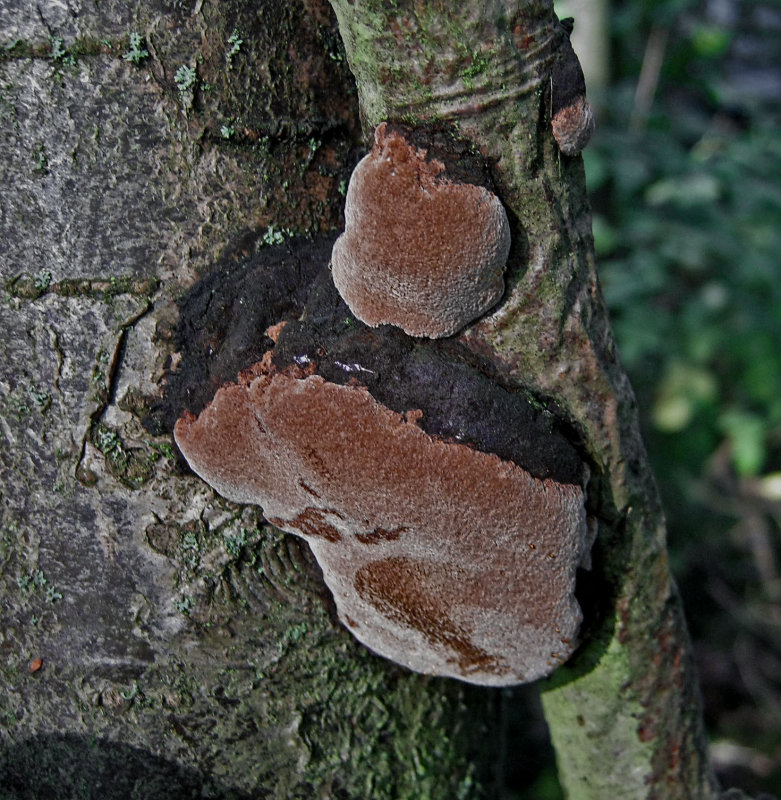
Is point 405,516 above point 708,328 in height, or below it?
above

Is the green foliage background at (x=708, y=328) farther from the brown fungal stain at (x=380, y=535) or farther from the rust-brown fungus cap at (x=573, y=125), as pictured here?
the brown fungal stain at (x=380, y=535)

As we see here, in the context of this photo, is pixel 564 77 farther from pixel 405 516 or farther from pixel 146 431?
pixel 146 431

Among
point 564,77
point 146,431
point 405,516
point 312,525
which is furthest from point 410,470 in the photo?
point 564,77

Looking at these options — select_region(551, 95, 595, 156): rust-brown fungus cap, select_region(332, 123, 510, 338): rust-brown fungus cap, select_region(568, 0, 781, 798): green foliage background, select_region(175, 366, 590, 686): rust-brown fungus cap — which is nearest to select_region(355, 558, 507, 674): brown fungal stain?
select_region(175, 366, 590, 686): rust-brown fungus cap

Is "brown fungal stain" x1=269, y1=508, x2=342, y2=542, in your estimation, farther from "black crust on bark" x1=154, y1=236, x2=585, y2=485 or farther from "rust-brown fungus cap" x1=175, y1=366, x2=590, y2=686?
"black crust on bark" x1=154, y1=236, x2=585, y2=485

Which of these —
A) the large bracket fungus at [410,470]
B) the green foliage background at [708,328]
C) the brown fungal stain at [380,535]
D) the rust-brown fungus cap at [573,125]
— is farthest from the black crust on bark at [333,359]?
the green foliage background at [708,328]

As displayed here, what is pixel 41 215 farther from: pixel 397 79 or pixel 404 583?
→ pixel 404 583
